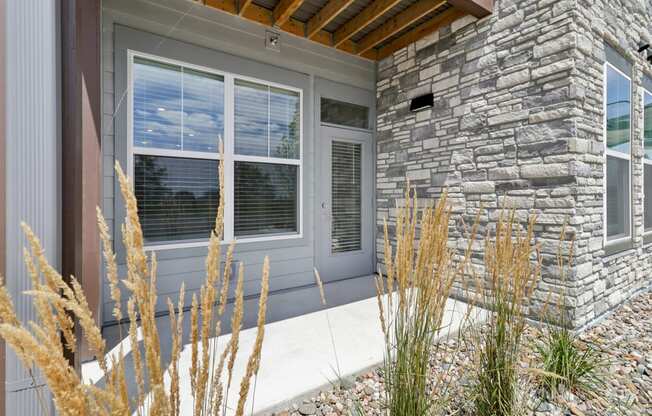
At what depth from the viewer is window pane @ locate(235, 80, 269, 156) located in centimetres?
371

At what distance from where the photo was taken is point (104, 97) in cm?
289

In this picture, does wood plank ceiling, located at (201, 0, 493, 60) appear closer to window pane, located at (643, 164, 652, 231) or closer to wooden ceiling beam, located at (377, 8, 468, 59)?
wooden ceiling beam, located at (377, 8, 468, 59)

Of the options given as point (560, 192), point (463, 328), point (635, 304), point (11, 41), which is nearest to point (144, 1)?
point (11, 41)

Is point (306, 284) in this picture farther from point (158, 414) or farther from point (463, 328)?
point (158, 414)

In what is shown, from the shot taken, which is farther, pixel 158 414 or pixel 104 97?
pixel 104 97

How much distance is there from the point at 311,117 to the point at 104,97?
7.61ft

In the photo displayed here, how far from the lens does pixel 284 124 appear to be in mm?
4082

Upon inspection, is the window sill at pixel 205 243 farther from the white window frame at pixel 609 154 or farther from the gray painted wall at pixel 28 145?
the white window frame at pixel 609 154

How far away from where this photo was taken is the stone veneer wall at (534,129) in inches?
114

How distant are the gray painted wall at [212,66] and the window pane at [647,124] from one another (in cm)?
373

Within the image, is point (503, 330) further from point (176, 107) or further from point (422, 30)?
point (422, 30)

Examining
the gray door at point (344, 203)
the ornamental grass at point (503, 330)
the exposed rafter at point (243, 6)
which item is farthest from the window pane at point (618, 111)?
the exposed rafter at point (243, 6)

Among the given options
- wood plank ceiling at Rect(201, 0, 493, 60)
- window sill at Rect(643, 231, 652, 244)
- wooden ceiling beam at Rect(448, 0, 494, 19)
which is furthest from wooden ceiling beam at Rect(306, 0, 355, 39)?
window sill at Rect(643, 231, 652, 244)

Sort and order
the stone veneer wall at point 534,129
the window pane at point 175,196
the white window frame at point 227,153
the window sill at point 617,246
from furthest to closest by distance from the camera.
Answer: the window sill at point 617,246, the window pane at point 175,196, the white window frame at point 227,153, the stone veneer wall at point 534,129
